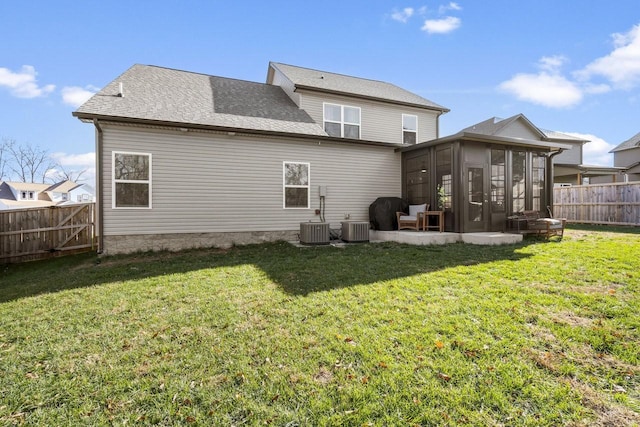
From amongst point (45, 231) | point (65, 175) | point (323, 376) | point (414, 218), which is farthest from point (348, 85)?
point (65, 175)

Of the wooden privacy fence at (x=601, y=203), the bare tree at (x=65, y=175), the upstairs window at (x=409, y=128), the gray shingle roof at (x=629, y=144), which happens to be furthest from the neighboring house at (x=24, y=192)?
the gray shingle roof at (x=629, y=144)

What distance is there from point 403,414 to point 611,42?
583 inches

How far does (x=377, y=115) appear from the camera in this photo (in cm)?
1214

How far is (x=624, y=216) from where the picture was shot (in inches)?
470

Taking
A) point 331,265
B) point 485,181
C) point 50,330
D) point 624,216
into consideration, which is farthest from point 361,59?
point 50,330

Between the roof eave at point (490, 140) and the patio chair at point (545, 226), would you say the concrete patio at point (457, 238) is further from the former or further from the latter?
the roof eave at point (490, 140)

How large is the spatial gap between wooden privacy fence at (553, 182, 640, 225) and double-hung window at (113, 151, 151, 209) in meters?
17.3

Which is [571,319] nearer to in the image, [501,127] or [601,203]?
[601,203]

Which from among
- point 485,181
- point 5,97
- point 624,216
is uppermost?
point 5,97

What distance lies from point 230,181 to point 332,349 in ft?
23.0

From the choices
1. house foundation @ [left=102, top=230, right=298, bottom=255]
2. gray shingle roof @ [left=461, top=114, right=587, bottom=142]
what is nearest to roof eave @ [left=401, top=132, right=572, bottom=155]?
house foundation @ [left=102, top=230, right=298, bottom=255]

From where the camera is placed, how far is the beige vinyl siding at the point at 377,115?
11.3m

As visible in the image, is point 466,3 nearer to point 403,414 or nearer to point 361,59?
point 361,59

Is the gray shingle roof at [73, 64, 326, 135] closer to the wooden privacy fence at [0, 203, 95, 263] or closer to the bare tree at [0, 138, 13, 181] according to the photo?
the wooden privacy fence at [0, 203, 95, 263]
